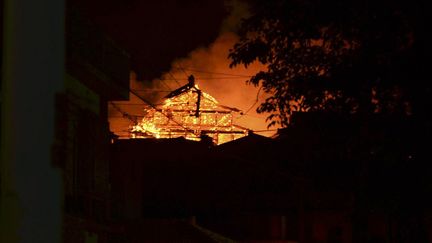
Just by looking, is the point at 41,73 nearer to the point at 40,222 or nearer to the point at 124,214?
the point at 40,222

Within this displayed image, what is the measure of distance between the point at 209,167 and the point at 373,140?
63.9 feet

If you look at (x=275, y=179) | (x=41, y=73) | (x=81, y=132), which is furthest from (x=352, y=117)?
(x=275, y=179)

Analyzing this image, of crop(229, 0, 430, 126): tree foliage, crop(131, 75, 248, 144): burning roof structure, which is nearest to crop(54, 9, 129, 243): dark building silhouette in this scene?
crop(229, 0, 430, 126): tree foliage

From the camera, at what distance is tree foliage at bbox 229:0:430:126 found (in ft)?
35.7

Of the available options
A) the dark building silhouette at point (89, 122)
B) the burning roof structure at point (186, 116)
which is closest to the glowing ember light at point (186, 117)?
the burning roof structure at point (186, 116)

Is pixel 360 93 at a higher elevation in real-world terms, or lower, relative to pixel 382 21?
lower

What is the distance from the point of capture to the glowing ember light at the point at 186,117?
92.0 feet

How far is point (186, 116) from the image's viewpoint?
2894cm

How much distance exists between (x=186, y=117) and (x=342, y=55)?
18.0m

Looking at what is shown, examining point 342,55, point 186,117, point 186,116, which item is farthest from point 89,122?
point 186,117

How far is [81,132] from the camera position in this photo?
1372 cm

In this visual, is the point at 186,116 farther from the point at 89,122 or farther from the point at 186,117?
the point at 89,122

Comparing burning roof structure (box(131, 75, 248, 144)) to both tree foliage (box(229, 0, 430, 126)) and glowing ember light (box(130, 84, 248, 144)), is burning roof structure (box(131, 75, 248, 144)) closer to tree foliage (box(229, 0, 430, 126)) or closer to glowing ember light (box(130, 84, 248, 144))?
glowing ember light (box(130, 84, 248, 144))

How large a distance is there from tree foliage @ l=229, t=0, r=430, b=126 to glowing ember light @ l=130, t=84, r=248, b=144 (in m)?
14.7
